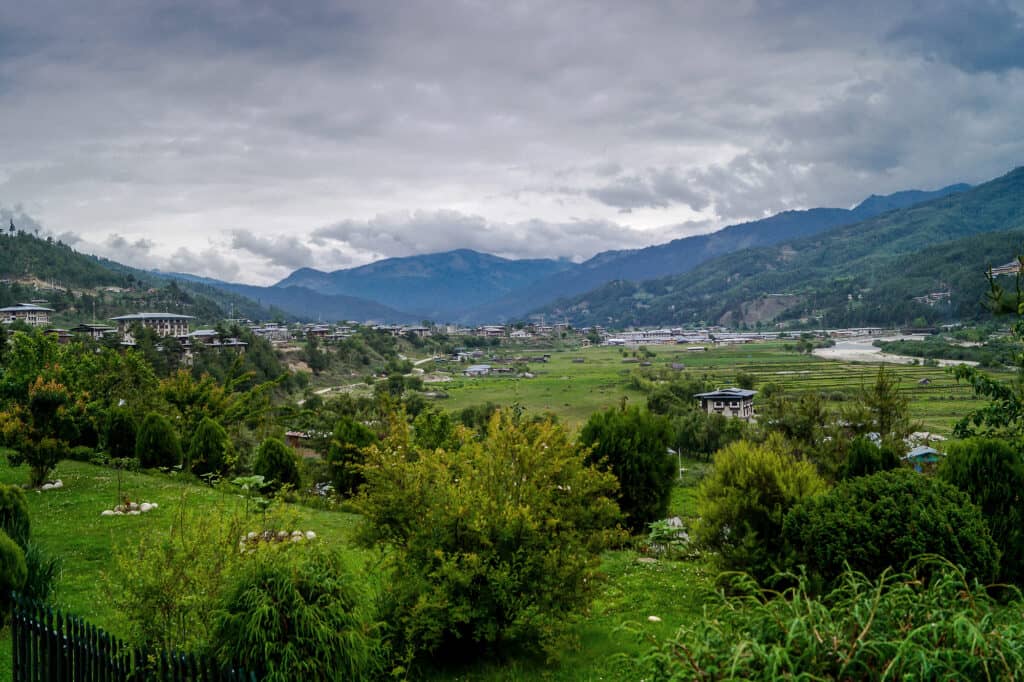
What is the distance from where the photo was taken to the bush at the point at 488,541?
22.5 ft

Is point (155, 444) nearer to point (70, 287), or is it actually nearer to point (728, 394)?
point (728, 394)

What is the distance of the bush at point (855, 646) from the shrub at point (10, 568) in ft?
24.2

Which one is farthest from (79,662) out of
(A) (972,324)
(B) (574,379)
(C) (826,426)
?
(A) (972,324)

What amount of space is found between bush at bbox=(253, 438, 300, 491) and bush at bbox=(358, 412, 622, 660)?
41.5 ft

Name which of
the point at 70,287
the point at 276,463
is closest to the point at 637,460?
the point at 276,463

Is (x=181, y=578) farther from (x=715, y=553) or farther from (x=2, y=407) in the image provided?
(x=2, y=407)

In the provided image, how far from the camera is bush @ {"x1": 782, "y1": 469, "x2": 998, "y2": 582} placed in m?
7.93

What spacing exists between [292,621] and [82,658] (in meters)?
1.98

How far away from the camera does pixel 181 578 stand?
5.69m

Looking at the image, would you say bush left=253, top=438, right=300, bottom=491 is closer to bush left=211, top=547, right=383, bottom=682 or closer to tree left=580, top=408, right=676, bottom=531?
tree left=580, top=408, right=676, bottom=531

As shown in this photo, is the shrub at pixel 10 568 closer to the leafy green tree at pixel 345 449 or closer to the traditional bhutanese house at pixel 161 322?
the leafy green tree at pixel 345 449

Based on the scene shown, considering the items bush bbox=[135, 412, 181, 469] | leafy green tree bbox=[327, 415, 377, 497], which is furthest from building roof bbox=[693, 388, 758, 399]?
bush bbox=[135, 412, 181, 469]

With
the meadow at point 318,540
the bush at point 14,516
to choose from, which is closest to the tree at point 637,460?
the meadow at point 318,540

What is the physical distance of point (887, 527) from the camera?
26.1ft
